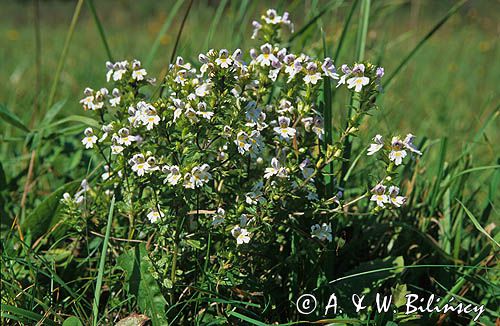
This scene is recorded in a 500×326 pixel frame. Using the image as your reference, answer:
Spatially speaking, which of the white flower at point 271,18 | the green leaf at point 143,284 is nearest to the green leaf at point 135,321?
the green leaf at point 143,284

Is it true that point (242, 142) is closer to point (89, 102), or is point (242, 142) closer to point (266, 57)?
point (266, 57)

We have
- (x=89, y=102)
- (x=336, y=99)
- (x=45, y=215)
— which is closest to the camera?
(x=89, y=102)

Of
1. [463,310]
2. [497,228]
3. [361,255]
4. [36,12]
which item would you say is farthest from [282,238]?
[36,12]

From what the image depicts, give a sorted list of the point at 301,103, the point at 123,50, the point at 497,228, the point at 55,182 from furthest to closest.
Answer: the point at 123,50 → the point at 55,182 → the point at 497,228 → the point at 301,103

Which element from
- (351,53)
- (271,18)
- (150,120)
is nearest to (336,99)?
(351,53)

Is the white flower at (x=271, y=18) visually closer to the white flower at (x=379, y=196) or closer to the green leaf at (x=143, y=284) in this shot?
the white flower at (x=379, y=196)

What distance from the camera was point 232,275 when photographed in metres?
1.33

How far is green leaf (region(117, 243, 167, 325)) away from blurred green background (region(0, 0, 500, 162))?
30.2 inches

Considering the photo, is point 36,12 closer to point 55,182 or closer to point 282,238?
point 55,182

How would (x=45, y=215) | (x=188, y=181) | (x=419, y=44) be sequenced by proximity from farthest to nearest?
(x=419, y=44) < (x=45, y=215) < (x=188, y=181)

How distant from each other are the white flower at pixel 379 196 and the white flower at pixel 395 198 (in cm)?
1

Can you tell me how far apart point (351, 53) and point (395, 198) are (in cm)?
231

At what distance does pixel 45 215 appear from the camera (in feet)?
5.49

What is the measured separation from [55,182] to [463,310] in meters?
1.38
